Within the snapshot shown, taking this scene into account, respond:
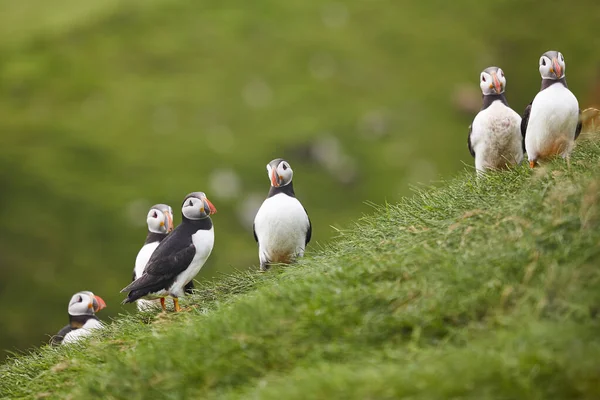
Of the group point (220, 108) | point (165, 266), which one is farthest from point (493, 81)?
point (220, 108)

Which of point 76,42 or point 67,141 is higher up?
point 76,42

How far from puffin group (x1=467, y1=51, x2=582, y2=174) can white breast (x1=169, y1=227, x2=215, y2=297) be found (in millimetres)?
2568

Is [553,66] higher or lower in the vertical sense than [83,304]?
higher

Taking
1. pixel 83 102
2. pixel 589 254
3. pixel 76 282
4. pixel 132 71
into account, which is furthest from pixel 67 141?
pixel 589 254

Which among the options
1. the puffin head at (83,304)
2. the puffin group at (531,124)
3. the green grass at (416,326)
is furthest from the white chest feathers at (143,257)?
the puffin group at (531,124)

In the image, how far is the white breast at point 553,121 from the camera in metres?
7.17

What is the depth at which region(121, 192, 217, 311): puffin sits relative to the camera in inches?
298

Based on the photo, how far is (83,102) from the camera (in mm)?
37781

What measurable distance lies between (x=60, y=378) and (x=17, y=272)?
2458 centimetres

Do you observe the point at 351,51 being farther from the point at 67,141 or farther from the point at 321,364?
the point at 321,364

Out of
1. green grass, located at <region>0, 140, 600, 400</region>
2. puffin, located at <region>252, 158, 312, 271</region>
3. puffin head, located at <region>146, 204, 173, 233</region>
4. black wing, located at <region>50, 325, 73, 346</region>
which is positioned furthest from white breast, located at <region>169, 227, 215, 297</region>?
black wing, located at <region>50, 325, 73, 346</region>

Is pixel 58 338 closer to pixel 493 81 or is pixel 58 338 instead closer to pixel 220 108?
pixel 493 81

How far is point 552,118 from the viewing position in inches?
282

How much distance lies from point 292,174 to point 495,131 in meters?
1.91
